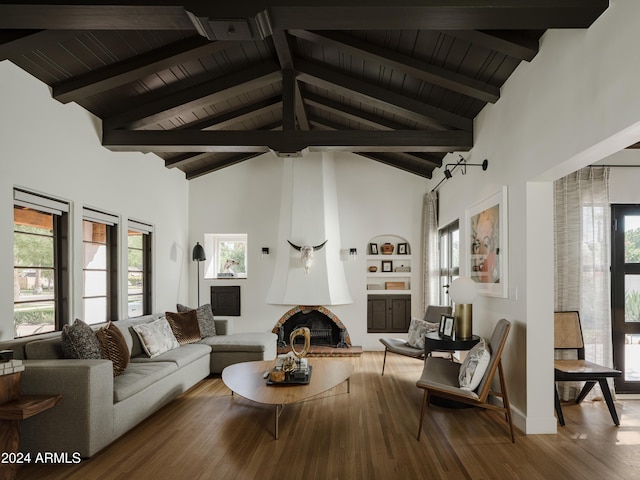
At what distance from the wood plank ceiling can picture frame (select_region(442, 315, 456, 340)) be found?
1873 mm

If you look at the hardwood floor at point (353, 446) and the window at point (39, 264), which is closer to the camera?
the hardwood floor at point (353, 446)

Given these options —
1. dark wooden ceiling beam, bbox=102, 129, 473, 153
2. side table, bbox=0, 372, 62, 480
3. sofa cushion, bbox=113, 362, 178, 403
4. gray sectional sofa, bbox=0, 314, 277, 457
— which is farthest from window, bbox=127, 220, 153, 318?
side table, bbox=0, 372, 62, 480

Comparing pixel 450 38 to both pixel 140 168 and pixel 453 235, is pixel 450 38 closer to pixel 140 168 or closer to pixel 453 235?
pixel 453 235

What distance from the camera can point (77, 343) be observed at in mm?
3389

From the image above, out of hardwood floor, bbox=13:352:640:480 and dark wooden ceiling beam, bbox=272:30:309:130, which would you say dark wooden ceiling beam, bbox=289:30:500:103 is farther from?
hardwood floor, bbox=13:352:640:480

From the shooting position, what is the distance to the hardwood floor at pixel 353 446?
2.88 meters

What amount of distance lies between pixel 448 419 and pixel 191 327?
324 cm

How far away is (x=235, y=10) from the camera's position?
258 centimetres

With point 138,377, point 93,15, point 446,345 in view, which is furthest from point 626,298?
point 93,15

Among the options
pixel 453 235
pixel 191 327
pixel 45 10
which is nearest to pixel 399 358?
pixel 453 235

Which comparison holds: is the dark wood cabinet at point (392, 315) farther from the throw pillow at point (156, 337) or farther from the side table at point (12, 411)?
the side table at point (12, 411)

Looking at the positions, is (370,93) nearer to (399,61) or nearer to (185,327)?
(399,61)

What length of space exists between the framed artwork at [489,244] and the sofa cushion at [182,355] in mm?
3104

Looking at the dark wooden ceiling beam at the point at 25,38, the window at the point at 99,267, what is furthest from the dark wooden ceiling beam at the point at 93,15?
the window at the point at 99,267
